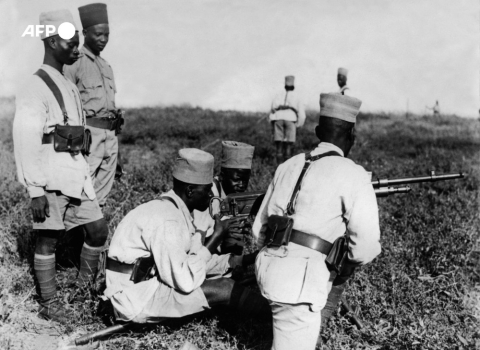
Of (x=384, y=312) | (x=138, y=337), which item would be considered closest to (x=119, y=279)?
(x=138, y=337)

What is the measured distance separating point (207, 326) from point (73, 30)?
2537mm

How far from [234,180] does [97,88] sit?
1.75 meters

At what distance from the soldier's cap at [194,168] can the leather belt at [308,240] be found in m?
0.96

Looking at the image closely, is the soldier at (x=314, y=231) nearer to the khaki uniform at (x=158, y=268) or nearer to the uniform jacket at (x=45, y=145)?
the khaki uniform at (x=158, y=268)

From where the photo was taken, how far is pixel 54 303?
411cm

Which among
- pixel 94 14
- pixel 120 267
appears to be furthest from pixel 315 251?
pixel 94 14

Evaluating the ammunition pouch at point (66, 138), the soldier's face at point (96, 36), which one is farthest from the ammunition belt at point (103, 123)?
the ammunition pouch at point (66, 138)

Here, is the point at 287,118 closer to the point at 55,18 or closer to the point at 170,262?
the point at 55,18

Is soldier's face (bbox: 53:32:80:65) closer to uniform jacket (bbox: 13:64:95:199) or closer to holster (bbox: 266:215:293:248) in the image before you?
uniform jacket (bbox: 13:64:95:199)

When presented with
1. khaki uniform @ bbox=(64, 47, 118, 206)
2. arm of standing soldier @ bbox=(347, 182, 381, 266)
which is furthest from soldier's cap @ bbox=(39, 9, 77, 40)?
arm of standing soldier @ bbox=(347, 182, 381, 266)

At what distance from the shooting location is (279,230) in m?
3.05

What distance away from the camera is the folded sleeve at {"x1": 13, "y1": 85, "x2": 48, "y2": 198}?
3.67 meters

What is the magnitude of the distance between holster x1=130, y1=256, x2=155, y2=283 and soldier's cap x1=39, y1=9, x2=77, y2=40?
1.87 metres

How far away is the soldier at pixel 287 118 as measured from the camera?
35.4 feet
